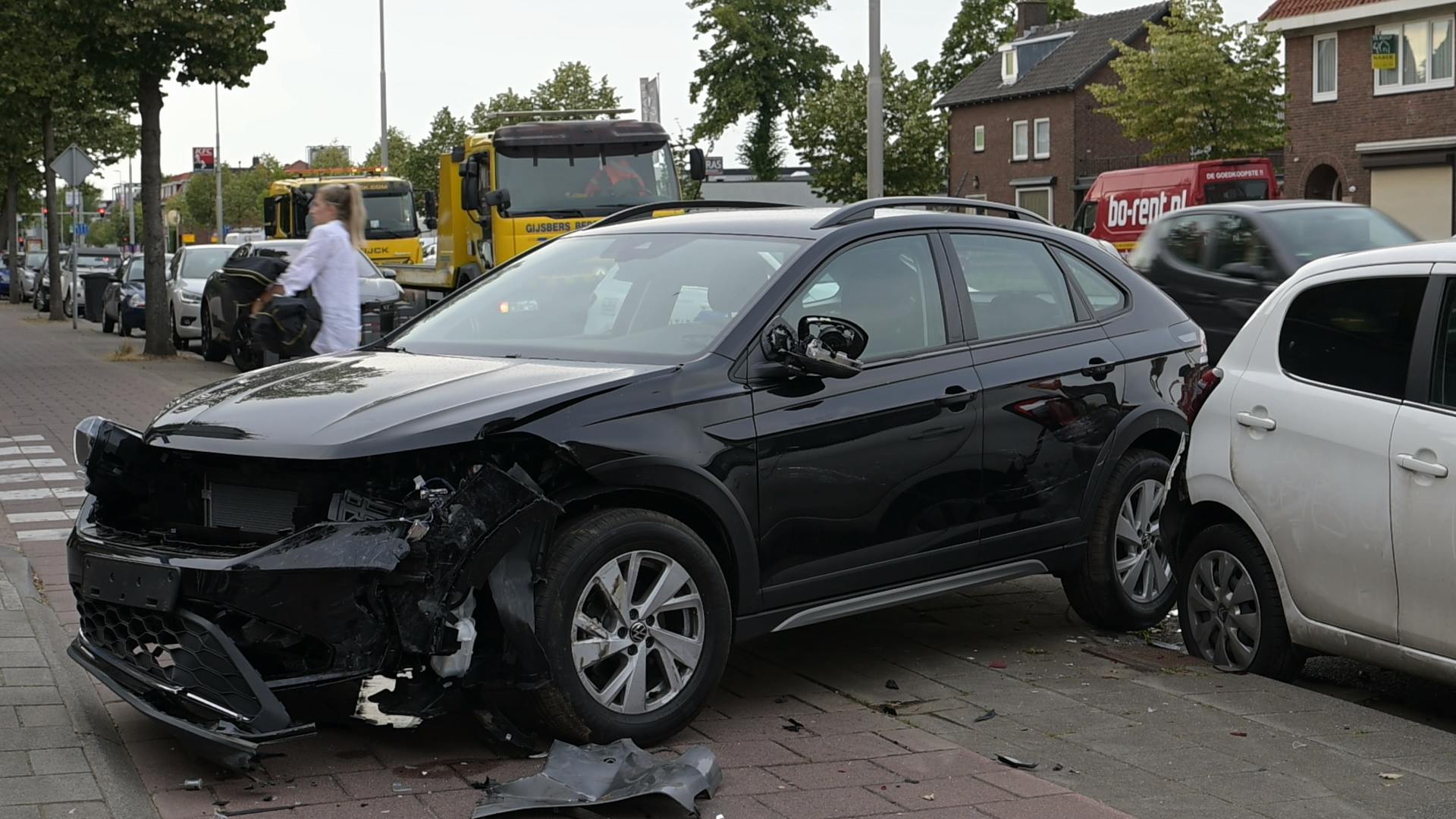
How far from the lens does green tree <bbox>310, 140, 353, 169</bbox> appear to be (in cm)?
11098

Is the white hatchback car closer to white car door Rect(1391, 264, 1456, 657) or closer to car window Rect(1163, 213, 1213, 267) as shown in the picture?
white car door Rect(1391, 264, 1456, 657)

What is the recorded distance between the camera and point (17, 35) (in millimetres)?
31188

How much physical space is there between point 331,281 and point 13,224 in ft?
149

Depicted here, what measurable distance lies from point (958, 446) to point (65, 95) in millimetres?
30367

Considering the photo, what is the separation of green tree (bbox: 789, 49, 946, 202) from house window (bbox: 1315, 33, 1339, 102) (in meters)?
26.4

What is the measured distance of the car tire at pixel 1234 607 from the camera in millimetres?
6047

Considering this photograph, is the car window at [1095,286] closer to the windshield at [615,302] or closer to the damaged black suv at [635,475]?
the damaged black suv at [635,475]

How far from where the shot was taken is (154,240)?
75.4 ft

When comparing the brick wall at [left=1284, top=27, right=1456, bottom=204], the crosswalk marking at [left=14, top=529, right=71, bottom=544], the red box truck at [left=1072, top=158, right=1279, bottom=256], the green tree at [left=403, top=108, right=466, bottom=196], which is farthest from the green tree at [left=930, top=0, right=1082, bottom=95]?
the crosswalk marking at [left=14, top=529, right=71, bottom=544]

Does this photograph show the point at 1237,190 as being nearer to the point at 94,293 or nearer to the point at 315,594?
the point at 94,293

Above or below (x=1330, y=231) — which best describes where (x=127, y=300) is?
below

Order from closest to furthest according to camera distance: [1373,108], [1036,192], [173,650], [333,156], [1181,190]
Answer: [173,650]
[1181,190]
[1373,108]
[1036,192]
[333,156]

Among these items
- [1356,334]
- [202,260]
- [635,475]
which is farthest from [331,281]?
[202,260]

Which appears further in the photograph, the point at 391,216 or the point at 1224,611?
the point at 391,216
